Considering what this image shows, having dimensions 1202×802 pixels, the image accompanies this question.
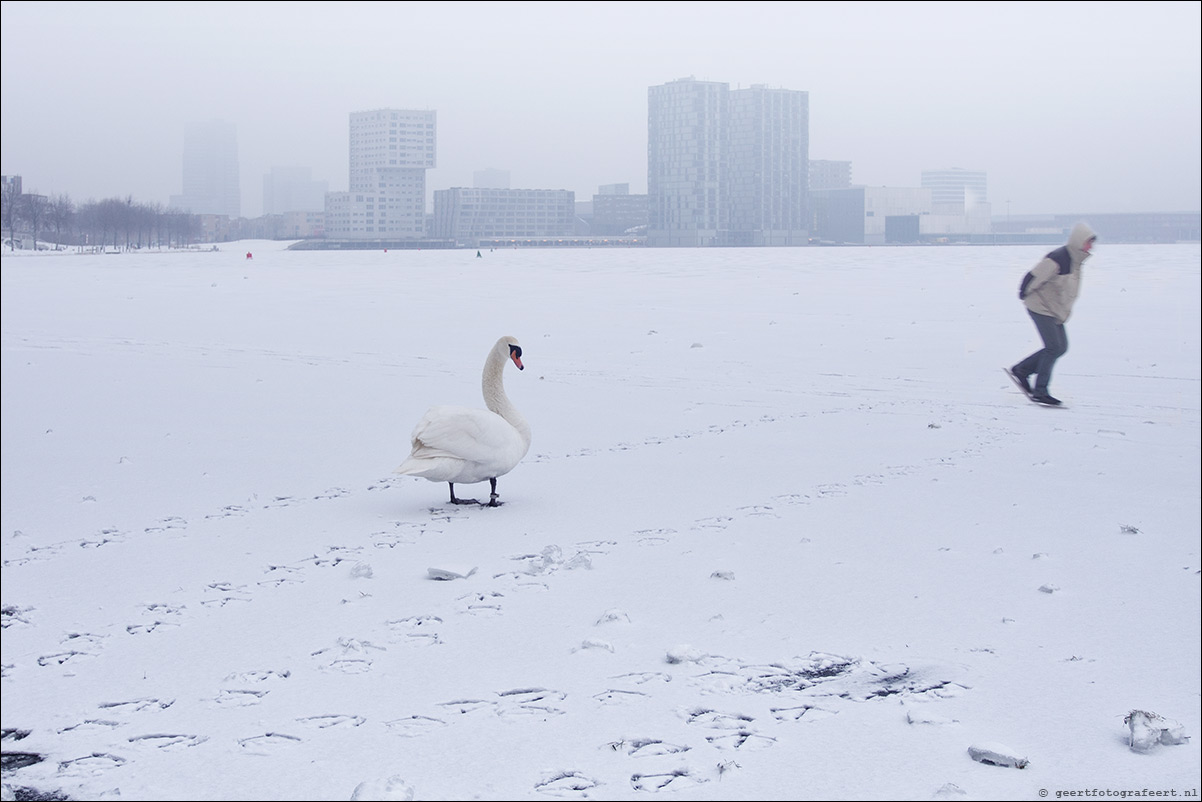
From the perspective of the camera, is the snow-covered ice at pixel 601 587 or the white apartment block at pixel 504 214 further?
the white apartment block at pixel 504 214

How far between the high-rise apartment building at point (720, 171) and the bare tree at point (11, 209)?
100 m

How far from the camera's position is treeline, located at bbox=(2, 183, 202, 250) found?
8781 cm

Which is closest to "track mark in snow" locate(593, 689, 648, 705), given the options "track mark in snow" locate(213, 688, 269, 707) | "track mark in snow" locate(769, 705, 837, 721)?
"track mark in snow" locate(769, 705, 837, 721)

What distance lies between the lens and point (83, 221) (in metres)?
110

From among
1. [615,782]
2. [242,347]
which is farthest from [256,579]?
[242,347]

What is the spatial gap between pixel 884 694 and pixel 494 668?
1.25 m

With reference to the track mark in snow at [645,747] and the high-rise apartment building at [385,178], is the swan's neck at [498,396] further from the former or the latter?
the high-rise apartment building at [385,178]

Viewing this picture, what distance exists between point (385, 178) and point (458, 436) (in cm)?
17543

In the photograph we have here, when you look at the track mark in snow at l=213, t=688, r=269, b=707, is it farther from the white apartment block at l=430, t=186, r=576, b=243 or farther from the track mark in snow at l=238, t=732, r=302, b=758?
the white apartment block at l=430, t=186, r=576, b=243

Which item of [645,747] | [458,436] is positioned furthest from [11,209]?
[645,747]

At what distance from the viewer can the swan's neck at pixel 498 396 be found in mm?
6730


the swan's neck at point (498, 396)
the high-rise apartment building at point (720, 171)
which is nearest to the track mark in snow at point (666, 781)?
the swan's neck at point (498, 396)

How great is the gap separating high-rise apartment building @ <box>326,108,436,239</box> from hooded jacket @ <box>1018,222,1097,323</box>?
534ft

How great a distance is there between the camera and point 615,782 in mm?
3021
